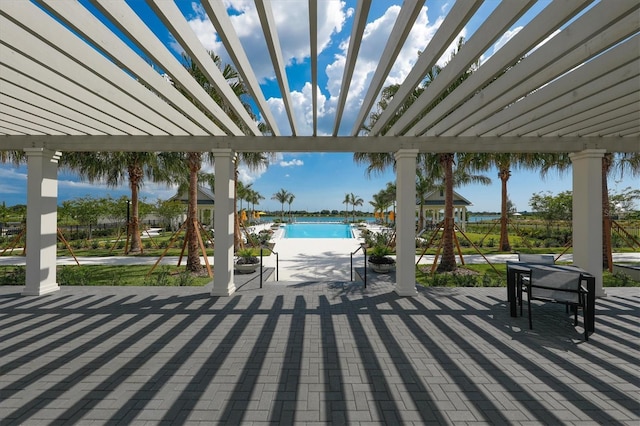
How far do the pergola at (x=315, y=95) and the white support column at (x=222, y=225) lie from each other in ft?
0.10

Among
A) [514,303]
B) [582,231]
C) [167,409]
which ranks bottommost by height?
[167,409]

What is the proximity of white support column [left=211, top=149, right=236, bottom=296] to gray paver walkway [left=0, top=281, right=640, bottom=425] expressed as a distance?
0.60 metres

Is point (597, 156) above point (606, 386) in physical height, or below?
above

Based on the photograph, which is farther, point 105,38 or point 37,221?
point 37,221

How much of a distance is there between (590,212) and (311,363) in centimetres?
731

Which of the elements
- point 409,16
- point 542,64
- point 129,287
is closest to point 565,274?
point 542,64

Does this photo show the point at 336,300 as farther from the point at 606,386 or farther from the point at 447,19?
the point at 447,19

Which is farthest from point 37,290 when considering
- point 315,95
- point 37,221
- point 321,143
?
point 315,95

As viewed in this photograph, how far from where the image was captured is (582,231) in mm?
6406

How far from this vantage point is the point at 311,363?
3502 millimetres

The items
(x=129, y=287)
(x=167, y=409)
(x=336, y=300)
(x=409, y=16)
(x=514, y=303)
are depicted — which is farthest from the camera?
(x=129, y=287)

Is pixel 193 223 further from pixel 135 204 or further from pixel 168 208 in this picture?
pixel 168 208

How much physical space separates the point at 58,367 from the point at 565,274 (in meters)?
7.48

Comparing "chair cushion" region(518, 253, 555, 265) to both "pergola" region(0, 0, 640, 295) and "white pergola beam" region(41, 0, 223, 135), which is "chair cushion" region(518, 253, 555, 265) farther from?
"white pergola beam" region(41, 0, 223, 135)
